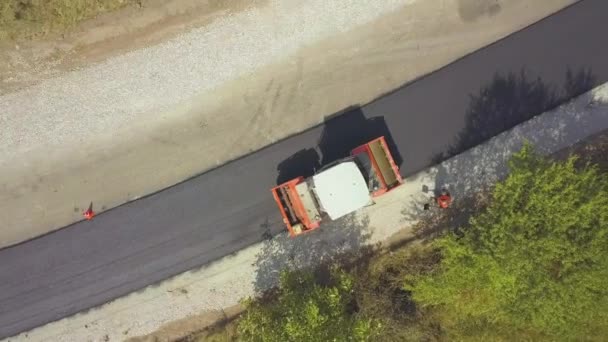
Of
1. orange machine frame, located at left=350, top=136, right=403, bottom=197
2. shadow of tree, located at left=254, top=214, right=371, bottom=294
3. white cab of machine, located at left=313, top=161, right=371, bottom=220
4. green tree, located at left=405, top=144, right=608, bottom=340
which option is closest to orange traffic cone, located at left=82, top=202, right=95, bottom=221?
shadow of tree, located at left=254, top=214, right=371, bottom=294

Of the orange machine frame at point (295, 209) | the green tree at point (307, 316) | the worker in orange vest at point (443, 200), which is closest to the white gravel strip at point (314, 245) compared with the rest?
the worker in orange vest at point (443, 200)

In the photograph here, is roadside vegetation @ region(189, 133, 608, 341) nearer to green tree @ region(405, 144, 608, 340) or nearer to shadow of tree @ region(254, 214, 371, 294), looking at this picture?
green tree @ region(405, 144, 608, 340)

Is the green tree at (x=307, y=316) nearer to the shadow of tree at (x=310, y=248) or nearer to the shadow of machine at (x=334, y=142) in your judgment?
the shadow of tree at (x=310, y=248)

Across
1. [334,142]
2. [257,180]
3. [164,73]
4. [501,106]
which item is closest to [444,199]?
[501,106]

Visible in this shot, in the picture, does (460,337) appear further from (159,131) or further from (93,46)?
(93,46)

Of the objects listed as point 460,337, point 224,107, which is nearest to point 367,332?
point 460,337
